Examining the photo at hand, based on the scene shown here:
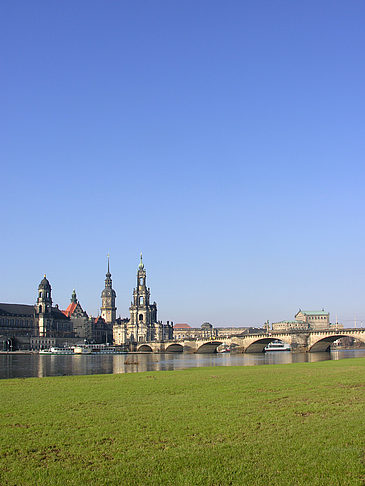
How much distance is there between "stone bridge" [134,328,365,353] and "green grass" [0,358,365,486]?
4263 inches

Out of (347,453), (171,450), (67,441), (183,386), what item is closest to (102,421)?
(67,441)

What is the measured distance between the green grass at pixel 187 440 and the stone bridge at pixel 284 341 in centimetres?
10829

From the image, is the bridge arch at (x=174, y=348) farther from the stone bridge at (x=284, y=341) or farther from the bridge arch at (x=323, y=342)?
the bridge arch at (x=323, y=342)

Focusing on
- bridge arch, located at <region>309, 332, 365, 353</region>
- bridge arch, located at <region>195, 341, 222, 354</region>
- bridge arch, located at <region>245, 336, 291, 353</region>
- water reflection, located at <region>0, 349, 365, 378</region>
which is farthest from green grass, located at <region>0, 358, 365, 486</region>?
bridge arch, located at <region>195, 341, 222, 354</region>

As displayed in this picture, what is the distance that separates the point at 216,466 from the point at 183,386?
1763cm

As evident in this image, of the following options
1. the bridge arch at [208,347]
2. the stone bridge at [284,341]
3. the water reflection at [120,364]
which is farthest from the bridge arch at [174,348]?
the water reflection at [120,364]

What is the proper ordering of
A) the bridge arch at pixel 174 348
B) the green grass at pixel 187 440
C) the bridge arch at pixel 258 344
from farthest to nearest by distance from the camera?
the bridge arch at pixel 174 348 < the bridge arch at pixel 258 344 < the green grass at pixel 187 440

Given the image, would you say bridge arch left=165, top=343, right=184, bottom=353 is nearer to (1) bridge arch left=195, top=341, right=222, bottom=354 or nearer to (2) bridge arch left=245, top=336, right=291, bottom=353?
(1) bridge arch left=195, top=341, right=222, bottom=354

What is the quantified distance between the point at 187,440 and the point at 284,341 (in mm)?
132838

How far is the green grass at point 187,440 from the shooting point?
36.9 ft

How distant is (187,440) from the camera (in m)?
14.2

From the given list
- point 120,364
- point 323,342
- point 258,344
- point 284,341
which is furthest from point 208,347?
point 120,364

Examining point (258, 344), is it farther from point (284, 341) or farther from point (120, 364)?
point (120, 364)

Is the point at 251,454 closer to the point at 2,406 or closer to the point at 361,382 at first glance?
the point at 2,406
